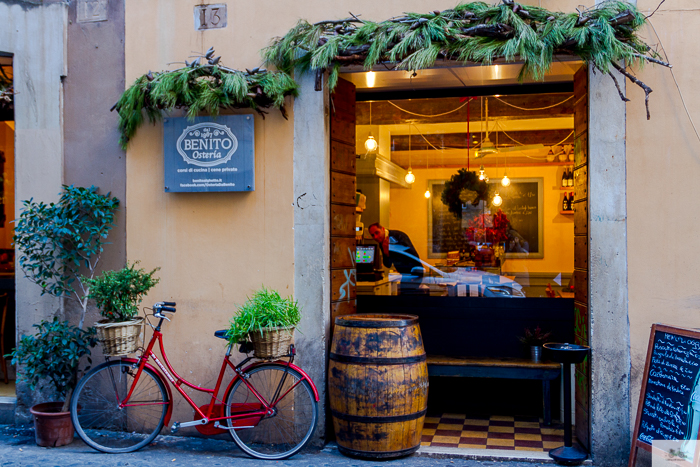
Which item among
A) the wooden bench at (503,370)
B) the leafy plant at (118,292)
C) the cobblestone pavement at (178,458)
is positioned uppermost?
the leafy plant at (118,292)

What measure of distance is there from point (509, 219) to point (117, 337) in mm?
5927

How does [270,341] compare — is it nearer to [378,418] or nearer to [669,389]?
[378,418]

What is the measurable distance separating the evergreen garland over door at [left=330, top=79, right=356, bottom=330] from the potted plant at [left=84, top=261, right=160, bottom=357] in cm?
140

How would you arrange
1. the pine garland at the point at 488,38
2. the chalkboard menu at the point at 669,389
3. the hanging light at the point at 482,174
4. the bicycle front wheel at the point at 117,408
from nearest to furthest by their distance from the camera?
1. the chalkboard menu at the point at 669,389
2. the pine garland at the point at 488,38
3. the bicycle front wheel at the point at 117,408
4. the hanging light at the point at 482,174

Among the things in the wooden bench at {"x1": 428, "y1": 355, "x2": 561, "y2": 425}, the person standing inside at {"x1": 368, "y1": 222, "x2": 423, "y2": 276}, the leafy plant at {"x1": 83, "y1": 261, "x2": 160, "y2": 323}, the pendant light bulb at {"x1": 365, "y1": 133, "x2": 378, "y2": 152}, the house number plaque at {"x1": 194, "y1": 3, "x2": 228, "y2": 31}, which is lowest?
the wooden bench at {"x1": 428, "y1": 355, "x2": 561, "y2": 425}

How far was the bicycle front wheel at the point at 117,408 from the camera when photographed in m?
4.41

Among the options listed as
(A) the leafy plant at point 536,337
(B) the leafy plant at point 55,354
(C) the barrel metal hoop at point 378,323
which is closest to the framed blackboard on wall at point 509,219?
(A) the leafy plant at point 536,337

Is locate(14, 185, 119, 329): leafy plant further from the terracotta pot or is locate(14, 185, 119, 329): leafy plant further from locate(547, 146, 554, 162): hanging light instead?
locate(547, 146, 554, 162): hanging light

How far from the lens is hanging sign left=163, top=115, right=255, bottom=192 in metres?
4.66

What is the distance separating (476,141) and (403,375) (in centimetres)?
420

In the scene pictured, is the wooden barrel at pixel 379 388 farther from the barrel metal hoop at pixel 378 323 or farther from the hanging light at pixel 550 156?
the hanging light at pixel 550 156

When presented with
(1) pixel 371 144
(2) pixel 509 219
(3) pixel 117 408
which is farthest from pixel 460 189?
(3) pixel 117 408

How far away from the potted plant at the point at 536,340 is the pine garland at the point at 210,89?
2.79m

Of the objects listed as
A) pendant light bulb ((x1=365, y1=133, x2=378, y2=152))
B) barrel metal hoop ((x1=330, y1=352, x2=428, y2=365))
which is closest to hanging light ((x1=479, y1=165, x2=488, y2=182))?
pendant light bulb ((x1=365, y1=133, x2=378, y2=152))
